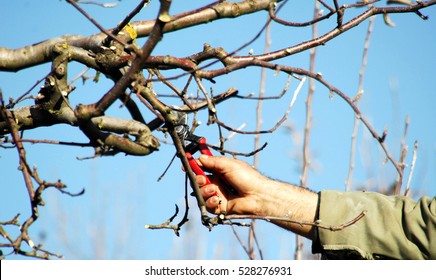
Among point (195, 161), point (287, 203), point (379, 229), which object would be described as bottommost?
point (379, 229)

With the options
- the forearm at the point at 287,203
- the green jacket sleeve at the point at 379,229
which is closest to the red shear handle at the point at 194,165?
the forearm at the point at 287,203

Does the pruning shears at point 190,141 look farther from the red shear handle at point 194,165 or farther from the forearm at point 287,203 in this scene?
the forearm at point 287,203

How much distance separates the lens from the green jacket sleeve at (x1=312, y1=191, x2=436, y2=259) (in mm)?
2604

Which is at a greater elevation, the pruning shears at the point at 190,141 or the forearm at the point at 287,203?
the pruning shears at the point at 190,141

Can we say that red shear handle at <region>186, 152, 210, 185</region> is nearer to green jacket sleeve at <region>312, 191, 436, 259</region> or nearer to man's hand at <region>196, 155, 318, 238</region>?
man's hand at <region>196, 155, 318, 238</region>

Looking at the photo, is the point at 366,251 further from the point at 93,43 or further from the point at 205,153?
the point at 93,43

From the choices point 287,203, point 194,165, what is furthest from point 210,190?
point 287,203

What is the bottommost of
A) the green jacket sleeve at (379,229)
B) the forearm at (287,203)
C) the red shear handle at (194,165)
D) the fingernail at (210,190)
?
the green jacket sleeve at (379,229)

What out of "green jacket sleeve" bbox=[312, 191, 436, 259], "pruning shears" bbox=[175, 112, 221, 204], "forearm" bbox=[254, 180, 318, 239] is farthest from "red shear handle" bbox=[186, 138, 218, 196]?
"green jacket sleeve" bbox=[312, 191, 436, 259]

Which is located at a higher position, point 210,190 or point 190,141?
point 190,141

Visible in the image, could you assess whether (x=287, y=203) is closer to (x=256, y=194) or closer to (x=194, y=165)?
(x=256, y=194)

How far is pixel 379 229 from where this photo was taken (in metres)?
2.67

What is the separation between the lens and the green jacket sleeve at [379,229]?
103 inches

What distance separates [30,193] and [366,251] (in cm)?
156
